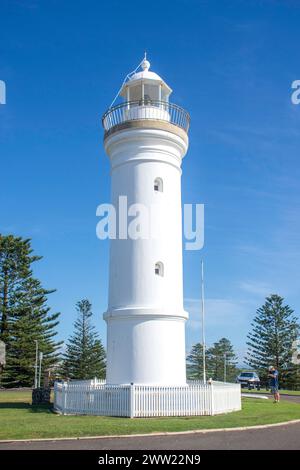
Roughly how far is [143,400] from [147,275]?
4.13 meters

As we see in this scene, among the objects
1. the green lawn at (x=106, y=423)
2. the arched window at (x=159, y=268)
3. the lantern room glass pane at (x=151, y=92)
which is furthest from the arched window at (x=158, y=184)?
the green lawn at (x=106, y=423)

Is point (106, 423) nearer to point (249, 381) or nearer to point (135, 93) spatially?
point (135, 93)

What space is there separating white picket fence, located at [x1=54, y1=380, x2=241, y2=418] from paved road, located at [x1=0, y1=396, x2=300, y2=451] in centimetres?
375

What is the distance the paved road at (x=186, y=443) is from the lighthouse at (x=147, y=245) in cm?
541

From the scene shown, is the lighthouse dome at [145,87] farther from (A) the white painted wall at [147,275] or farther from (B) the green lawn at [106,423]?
(B) the green lawn at [106,423]

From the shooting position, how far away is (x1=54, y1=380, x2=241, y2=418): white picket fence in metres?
15.2

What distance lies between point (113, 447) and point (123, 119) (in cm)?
1217

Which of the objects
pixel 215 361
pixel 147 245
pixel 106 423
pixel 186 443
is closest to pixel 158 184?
pixel 147 245

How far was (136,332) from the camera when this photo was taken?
16922 mm

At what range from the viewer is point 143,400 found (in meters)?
15.3

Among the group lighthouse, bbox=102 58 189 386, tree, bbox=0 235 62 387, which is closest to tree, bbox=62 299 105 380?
tree, bbox=0 235 62 387

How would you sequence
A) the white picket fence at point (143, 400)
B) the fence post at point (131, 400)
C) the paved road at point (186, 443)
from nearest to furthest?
the paved road at point (186, 443), the fence post at point (131, 400), the white picket fence at point (143, 400)

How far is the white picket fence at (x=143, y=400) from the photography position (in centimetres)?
1525
